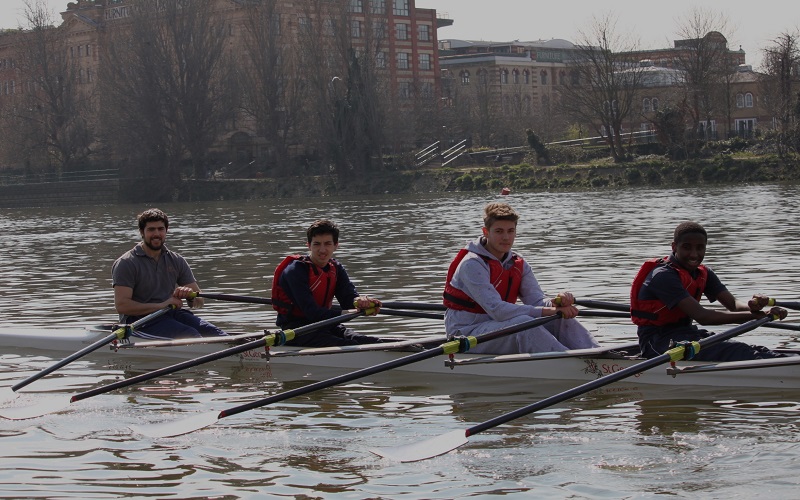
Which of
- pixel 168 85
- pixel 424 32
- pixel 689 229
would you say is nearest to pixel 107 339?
pixel 689 229

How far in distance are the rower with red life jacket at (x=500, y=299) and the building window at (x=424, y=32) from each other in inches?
3465

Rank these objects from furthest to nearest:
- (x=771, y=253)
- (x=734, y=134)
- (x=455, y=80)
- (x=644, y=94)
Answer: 1. (x=455, y=80)
2. (x=644, y=94)
3. (x=734, y=134)
4. (x=771, y=253)

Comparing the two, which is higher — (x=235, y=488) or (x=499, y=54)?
(x=499, y=54)

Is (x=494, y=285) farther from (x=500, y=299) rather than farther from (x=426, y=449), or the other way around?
(x=426, y=449)

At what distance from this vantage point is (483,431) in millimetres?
8094

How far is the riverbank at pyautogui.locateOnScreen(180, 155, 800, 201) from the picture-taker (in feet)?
172

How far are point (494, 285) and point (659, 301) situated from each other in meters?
1.42

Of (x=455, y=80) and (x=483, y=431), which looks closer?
(x=483, y=431)

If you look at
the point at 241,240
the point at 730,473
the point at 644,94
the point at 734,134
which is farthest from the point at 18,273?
the point at 644,94

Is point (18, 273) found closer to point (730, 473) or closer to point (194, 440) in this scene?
point (194, 440)

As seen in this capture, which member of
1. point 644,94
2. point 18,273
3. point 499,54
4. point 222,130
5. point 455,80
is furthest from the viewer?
point 499,54

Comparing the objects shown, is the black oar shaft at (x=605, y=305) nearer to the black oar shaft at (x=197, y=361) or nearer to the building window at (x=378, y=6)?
the black oar shaft at (x=197, y=361)

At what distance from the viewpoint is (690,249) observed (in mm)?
8609

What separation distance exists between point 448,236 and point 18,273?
10.3m
